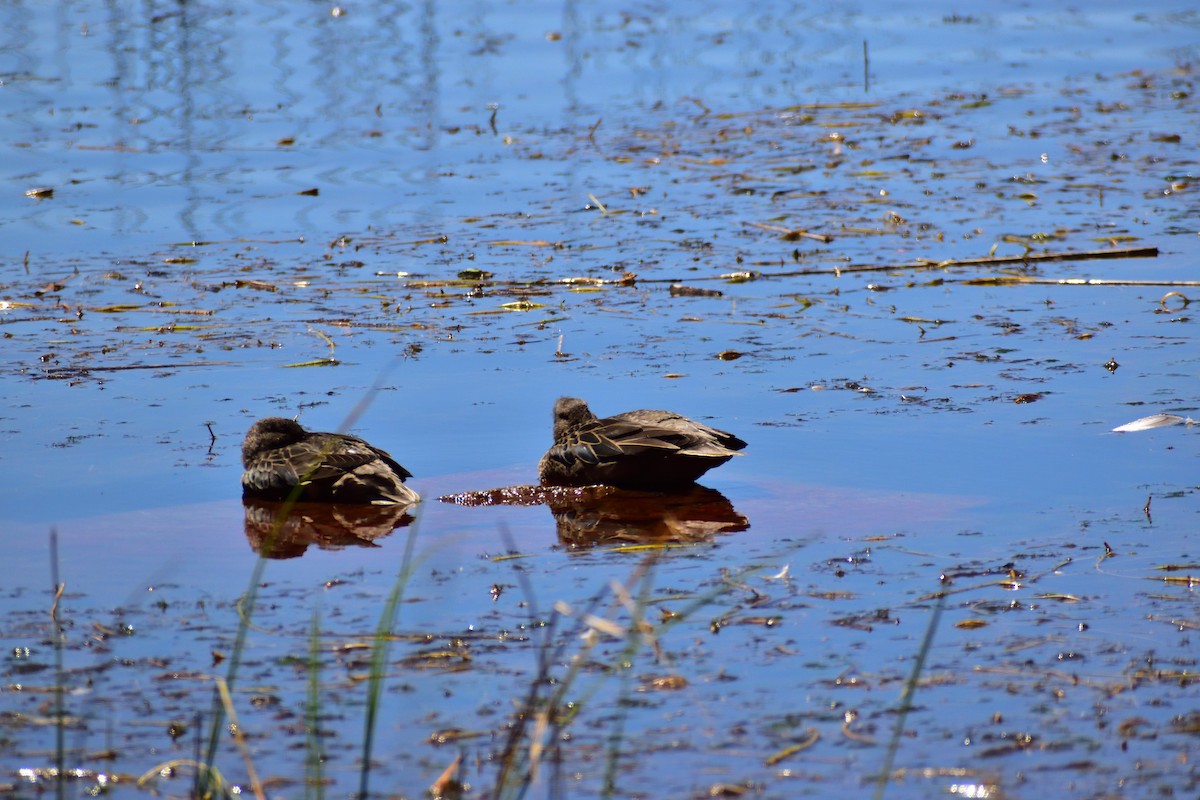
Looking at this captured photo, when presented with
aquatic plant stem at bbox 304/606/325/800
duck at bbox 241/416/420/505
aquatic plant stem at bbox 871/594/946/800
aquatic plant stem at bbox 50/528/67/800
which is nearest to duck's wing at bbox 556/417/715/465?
duck at bbox 241/416/420/505

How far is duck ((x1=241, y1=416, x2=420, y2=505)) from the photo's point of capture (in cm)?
705

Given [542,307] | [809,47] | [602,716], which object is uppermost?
[809,47]

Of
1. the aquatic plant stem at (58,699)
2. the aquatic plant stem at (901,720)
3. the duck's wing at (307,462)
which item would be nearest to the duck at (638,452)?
the duck's wing at (307,462)

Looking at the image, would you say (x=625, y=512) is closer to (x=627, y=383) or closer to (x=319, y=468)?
(x=319, y=468)

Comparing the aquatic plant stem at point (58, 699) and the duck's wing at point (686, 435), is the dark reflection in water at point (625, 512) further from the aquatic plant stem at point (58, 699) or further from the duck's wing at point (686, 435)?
the aquatic plant stem at point (58, 699)

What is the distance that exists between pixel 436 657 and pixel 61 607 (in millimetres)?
1493

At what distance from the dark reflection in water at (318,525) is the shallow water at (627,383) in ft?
0.37

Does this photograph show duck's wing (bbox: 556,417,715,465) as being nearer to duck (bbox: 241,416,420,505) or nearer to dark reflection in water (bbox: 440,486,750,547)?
dark reflection in water (bbox: 440,486,750,547)

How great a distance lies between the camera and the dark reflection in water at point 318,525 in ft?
21.6

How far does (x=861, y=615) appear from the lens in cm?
530

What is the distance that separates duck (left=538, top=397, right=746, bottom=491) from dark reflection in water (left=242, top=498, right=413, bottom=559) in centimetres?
80

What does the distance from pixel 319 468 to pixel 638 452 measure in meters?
1.39

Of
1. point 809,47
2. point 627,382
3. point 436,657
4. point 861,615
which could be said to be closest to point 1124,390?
point 627,382

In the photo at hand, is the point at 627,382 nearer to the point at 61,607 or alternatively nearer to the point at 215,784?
the point at 61,607
